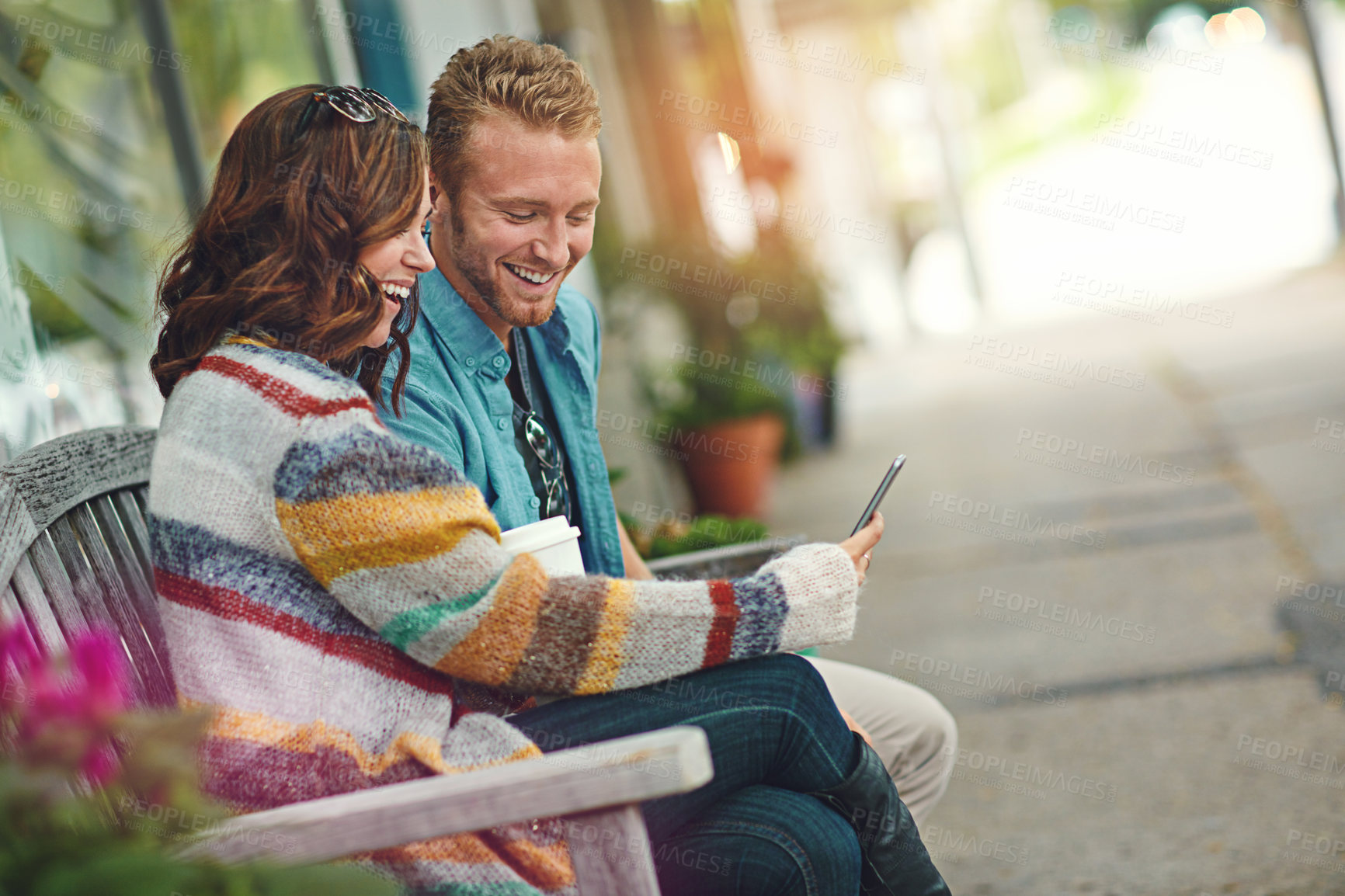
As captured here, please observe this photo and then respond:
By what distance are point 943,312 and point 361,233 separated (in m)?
14.9

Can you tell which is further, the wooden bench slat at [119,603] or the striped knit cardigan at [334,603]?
the wooden bench slat at [119,603]

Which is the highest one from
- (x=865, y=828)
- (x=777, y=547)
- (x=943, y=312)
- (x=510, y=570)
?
(x=510, y=570)

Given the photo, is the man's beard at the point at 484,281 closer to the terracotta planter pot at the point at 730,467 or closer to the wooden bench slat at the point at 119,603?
the wooden bench slat at the point at 119,603

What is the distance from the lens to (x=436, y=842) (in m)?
1.36

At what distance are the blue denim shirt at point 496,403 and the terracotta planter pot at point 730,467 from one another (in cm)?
414

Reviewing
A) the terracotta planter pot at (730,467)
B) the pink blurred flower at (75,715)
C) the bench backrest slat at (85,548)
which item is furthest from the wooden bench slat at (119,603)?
the terracotta planter pot at (730,467)

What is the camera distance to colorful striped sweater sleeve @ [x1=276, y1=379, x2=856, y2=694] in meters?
1.35

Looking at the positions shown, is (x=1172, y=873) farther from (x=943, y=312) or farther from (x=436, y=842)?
(x=943, y=312)

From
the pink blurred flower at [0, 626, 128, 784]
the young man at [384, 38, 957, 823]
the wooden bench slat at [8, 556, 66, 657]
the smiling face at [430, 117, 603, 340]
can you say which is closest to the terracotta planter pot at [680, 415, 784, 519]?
the young man at [384, 38, 957, 823]

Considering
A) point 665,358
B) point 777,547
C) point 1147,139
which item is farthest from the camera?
point 1147,139

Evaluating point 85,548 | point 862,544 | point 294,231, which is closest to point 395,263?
point 294,231

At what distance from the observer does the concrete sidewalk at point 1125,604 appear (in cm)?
276

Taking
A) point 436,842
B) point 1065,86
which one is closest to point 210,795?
point 436,842

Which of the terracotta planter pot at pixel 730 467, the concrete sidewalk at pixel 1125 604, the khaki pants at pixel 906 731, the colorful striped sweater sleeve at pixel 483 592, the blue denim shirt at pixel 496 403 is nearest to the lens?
the colorful striped sweater sleeve at pixel 483 592
